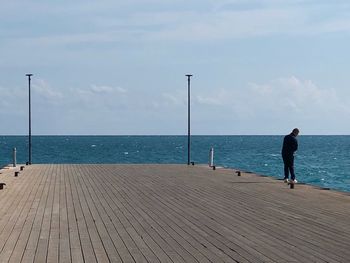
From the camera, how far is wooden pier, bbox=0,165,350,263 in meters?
9.27

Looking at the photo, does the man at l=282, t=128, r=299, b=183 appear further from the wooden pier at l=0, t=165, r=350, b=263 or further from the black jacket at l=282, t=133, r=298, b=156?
the wooden pier at l=0, t=165, r=350, b=263

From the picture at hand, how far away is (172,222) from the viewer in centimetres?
1220

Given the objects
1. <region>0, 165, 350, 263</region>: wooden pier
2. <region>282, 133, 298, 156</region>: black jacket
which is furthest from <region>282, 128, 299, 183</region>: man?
<region>0, 165, 350, 263</region>: wooden pier

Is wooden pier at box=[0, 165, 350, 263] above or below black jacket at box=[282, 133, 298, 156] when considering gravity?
below

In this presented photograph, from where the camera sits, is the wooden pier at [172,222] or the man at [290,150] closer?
the wooden pier at [172,222]

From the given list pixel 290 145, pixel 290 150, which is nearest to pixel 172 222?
pixel 290 145

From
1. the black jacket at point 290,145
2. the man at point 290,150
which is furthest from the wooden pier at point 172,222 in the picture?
the black jacket at point 290,145

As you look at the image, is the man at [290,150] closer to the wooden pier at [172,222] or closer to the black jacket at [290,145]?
the black jacket at [290,145]

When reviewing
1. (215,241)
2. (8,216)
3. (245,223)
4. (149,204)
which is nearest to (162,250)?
(215,241)

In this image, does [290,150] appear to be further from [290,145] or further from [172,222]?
[172,222]

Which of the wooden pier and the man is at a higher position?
the man

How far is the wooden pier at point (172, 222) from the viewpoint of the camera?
30.4 ft

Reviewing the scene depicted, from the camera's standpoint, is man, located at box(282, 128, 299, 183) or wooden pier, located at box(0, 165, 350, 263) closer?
wooden pier, located at box(0, 165, 350, 263)

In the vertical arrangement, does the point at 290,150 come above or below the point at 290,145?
below
